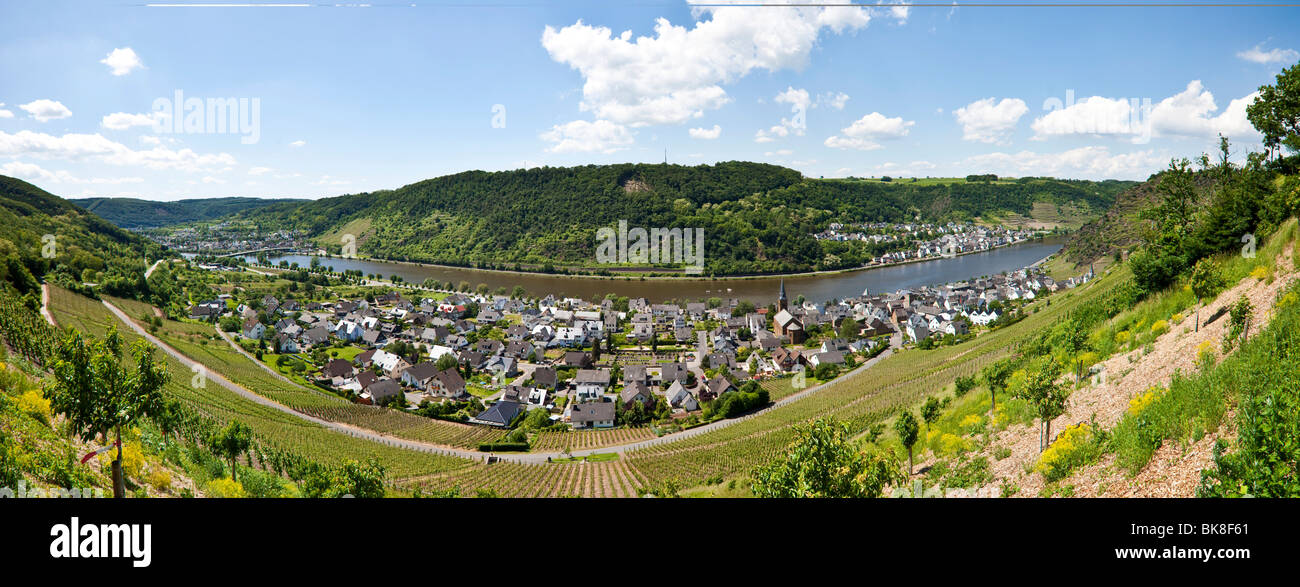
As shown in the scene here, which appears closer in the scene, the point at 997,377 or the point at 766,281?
the point at 997,377

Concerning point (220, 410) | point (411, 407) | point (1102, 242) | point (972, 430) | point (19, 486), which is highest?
point (1102, 242)

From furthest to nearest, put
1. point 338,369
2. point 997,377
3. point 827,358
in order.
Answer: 1. point 827,358
2. point 338,369
3. point 997,377

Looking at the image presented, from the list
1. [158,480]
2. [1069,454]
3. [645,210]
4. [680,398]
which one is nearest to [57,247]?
[680,398]

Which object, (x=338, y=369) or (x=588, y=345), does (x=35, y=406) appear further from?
(x=588, y=345)

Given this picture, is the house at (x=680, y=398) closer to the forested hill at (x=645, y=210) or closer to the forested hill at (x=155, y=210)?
the forested hill at (x=645, y=210)
